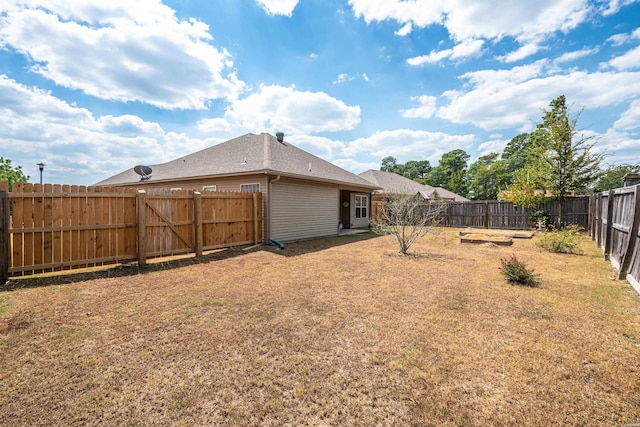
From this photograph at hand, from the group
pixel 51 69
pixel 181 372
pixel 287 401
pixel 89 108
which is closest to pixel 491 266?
pixel 287 401

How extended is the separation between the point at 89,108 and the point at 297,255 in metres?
11.9

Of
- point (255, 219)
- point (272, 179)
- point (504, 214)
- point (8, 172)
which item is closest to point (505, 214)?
point (504, 214)

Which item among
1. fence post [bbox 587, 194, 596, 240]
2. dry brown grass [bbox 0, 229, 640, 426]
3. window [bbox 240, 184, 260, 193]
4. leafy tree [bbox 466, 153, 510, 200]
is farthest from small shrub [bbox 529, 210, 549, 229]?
leafy tree [bbox 466, 153, 510, 200]

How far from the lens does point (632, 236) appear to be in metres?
5.05

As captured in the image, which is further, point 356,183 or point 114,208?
point 356,183

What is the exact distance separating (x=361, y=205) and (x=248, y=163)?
9.38 meters

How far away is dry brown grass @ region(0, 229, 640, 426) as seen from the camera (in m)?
2.09

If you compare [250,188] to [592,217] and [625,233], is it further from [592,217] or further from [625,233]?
[592,217]

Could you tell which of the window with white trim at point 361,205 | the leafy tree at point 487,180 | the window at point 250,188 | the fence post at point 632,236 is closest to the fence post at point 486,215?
the window with white trim at point 361,205

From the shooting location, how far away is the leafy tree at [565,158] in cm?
1444

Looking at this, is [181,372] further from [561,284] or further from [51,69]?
[51,69]

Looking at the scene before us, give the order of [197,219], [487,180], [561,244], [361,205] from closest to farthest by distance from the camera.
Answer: [197,219]
[561,244]
[361,205]
[487,180]

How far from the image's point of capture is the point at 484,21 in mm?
8391

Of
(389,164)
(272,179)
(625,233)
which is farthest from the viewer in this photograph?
(389,164)
